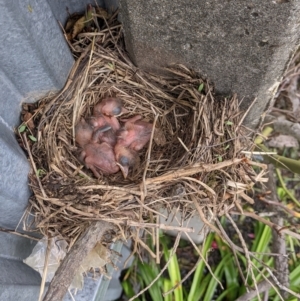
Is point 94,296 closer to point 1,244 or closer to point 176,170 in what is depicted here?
point 1,244

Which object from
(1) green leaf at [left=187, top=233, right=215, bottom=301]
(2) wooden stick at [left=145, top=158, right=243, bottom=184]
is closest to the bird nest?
(2) wooden stick at [left=145, top=158, right=243, bottom=184]

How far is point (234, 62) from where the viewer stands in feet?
4.10

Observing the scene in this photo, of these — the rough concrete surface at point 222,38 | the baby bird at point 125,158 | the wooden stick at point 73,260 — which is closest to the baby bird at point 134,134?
the baby bird at point 125,158

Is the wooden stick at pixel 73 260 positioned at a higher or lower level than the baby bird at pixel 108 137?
lower

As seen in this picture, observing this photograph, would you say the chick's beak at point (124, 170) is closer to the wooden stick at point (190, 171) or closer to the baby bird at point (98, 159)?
the baby bird at point (98, 159)

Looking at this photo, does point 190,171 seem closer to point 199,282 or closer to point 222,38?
point 222,38

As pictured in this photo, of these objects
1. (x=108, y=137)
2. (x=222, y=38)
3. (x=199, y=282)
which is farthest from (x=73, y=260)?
(x=199, y=282)

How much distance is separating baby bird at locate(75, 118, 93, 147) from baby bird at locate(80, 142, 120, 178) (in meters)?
0.02

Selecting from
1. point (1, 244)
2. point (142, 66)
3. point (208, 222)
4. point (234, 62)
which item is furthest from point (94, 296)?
point (234, 62)

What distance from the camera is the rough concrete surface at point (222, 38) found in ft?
3.49

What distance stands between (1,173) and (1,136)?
0.10 metres

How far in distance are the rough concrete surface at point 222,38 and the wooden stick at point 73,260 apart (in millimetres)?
556

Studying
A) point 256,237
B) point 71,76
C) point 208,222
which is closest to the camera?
point 208,222

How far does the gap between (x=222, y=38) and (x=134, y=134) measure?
1.61 ft
